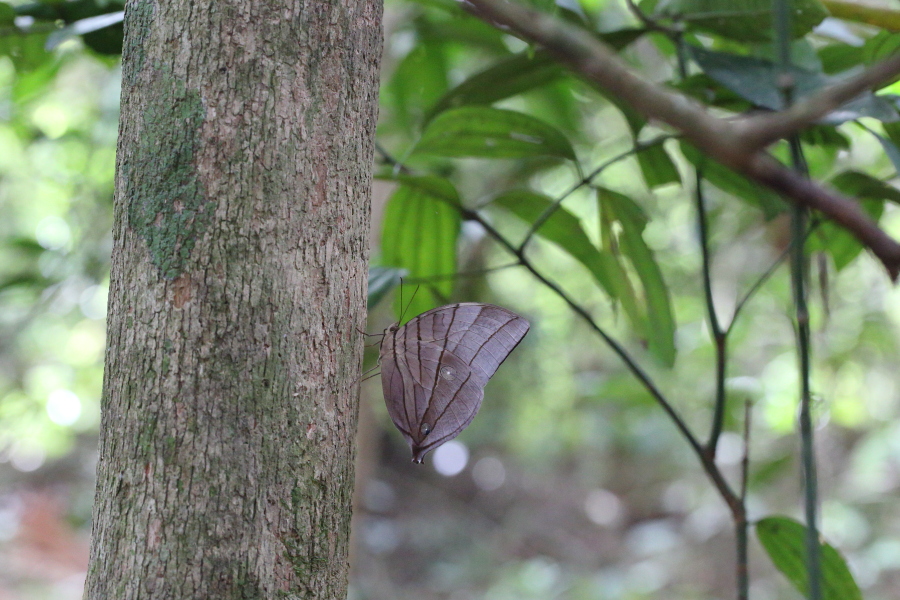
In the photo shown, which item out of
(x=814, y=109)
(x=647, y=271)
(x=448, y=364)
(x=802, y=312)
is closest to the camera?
(x=814, y=109)

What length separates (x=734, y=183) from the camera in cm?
127

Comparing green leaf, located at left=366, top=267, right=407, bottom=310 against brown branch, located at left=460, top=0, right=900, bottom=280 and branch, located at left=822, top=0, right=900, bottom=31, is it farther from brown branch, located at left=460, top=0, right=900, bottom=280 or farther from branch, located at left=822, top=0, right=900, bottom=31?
branch, located at left=822, top=0, right=900, bottom=31

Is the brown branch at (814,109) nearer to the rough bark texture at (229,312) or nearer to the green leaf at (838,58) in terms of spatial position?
the rough bark texture at (229,312)

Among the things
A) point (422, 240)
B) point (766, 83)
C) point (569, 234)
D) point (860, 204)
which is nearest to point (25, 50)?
point (422, 240)

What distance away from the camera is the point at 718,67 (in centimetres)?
107

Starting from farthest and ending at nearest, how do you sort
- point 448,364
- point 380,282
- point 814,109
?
point 380,282 → point 448,364 → point 814,109

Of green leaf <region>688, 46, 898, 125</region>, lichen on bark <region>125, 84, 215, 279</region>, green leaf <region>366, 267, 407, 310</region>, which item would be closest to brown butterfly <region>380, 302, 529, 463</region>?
green leaf <region>366, 267, 407, 310</region>

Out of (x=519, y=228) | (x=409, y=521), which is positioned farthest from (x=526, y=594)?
(x=519, y=228)

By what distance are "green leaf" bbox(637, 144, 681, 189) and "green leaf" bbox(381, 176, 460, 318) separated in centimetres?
36

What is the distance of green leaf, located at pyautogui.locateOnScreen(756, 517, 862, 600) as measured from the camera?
1.04 meters

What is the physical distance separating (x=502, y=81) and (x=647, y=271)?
0.43m

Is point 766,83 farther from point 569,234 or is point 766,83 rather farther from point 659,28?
point 569,234

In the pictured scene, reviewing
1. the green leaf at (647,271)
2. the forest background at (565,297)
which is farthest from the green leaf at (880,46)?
the green leaf at (647,271)

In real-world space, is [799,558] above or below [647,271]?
below
